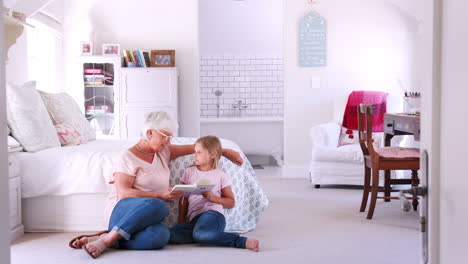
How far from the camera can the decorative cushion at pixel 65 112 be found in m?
4.86

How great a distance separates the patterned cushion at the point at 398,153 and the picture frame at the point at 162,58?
10.5 feet

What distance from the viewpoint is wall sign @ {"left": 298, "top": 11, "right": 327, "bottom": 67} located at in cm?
700

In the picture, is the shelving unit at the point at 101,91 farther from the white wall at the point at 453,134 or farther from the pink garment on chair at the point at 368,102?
the white wall at the point at 453,134

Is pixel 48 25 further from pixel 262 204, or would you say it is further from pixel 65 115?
pixel 262 204

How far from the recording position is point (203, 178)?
12.5 ft

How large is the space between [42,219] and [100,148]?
645 millimetres

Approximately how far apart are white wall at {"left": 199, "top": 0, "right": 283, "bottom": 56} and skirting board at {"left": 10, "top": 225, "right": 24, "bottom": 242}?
5.39m

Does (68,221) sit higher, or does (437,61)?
(437,61)

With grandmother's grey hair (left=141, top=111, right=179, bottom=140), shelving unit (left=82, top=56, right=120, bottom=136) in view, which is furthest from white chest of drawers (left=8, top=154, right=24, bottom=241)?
shelving unit (left=82, top=56, right=120, bottom=136)

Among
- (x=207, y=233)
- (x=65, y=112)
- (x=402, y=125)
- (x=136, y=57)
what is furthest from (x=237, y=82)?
(x=207, y=233)

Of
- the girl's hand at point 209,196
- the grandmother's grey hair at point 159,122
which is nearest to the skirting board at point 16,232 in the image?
the grandmother's grey hair at point 159,122

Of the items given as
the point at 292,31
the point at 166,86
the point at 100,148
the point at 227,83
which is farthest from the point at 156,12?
the point at 100,148

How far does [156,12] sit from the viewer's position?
7.30m

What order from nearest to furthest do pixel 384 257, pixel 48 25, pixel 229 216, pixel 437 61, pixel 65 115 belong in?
pixel 437 61 → pixel 384 257 → pixel 229 216 → pixel 65 115 → pixel 48 25
